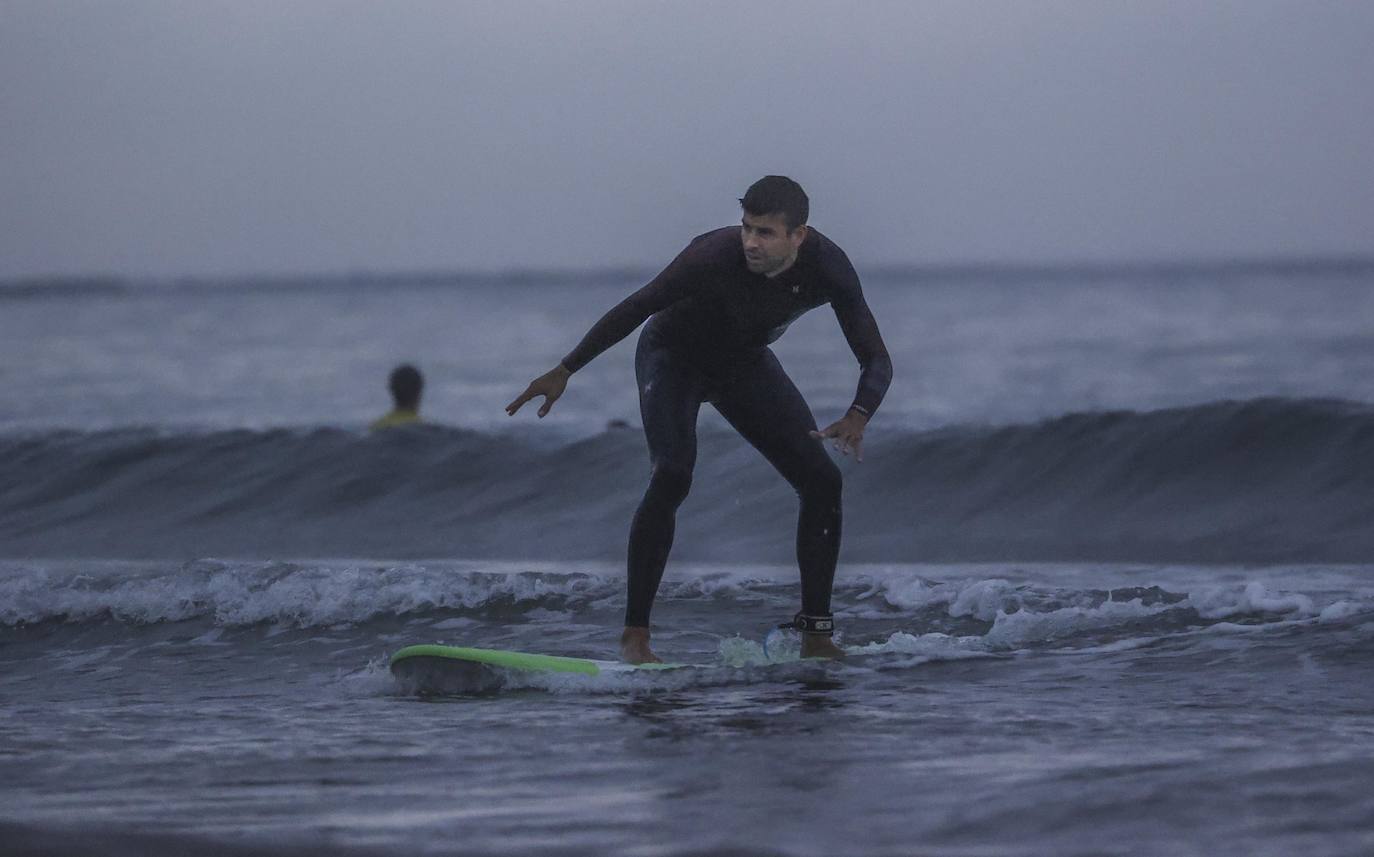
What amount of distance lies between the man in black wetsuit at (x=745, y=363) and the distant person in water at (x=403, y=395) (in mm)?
8753

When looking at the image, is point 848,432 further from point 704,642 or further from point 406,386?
point 406,386

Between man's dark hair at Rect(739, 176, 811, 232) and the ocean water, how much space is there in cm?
167

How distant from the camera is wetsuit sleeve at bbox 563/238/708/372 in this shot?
598cm

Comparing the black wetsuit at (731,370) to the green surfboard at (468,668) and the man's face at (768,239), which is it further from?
the green surfboard at (468,668)

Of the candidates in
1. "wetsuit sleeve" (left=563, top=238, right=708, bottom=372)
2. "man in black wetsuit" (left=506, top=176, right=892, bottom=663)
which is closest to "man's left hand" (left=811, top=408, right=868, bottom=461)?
"man in black wetsuit" (left=506, top=176, right=892, bottom=663)

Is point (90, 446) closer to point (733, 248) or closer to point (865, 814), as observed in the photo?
point (733, 248)

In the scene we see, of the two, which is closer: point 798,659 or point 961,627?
point 798,659

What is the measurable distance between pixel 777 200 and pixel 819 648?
174 cm

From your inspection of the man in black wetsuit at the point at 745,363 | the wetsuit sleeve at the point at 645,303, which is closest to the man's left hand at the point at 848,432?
the man in black wetsuit at the point at 745,363

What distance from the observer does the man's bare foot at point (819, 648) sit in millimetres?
6461

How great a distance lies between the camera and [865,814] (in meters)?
3.96

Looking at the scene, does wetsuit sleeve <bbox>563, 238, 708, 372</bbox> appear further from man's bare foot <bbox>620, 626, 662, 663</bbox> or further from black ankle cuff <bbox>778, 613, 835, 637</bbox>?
black ankle cuff <bbox>778, 613, 835, 637</bbox>

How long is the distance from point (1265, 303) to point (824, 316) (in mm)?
18270

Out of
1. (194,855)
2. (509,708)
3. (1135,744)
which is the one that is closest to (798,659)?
(509,708)
